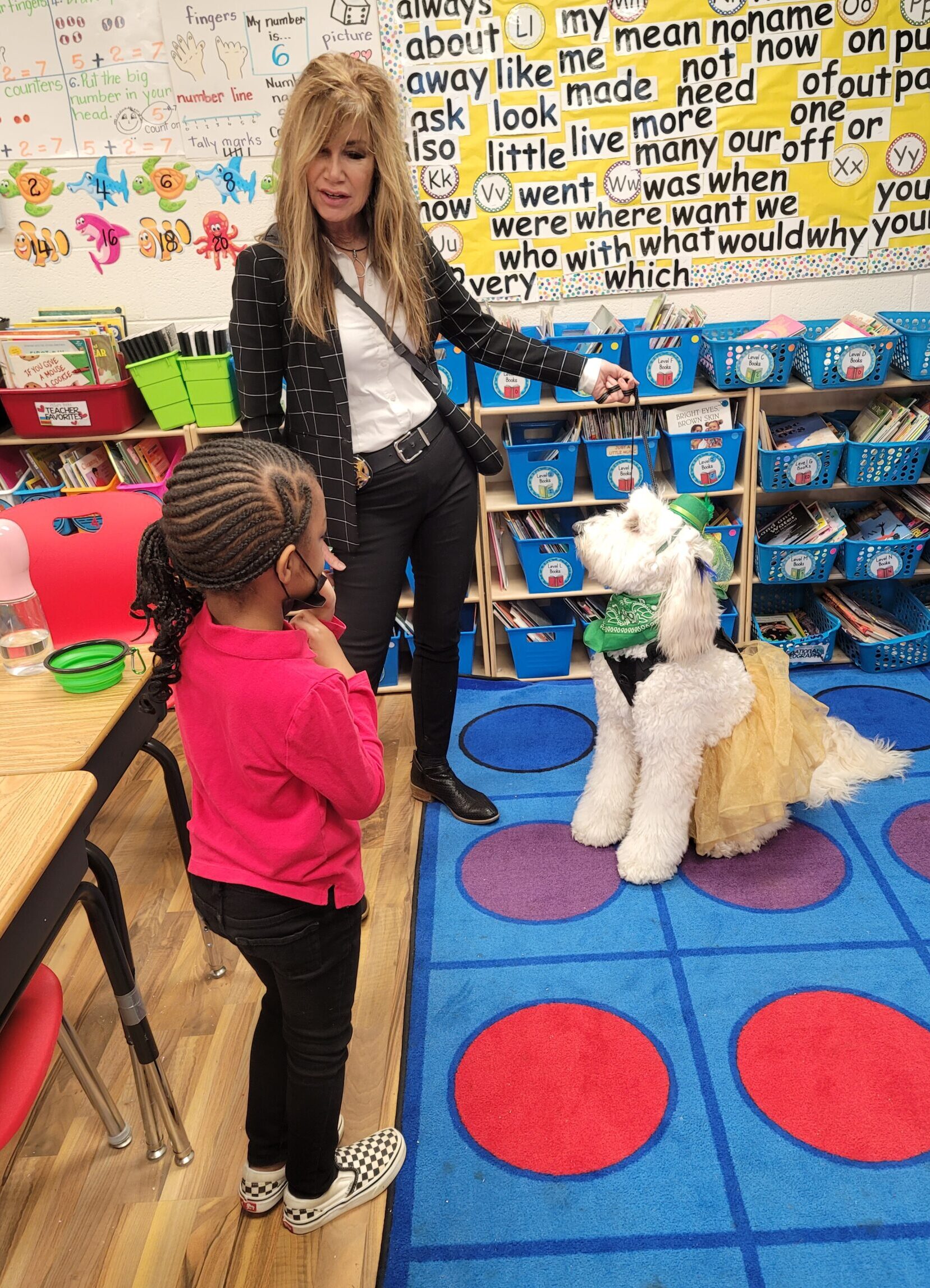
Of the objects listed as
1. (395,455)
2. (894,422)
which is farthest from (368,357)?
(894,422)

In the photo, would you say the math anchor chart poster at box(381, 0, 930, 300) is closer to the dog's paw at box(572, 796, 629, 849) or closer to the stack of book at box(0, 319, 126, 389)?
the stack of book at box(0, 319, 126, 389)

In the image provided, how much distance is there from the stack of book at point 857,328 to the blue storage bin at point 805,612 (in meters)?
0.88

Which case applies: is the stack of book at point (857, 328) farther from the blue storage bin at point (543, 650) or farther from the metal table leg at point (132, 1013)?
the metal table leg at point (132, 1013)

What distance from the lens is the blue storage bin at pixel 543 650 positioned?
317cm

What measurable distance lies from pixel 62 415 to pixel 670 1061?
247 cm

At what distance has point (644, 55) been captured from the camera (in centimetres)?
284

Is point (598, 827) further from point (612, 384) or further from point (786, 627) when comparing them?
point (786, 627)

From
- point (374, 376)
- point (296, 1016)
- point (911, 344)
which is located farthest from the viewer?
point (911, 344)

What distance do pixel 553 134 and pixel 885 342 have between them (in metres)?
1.19

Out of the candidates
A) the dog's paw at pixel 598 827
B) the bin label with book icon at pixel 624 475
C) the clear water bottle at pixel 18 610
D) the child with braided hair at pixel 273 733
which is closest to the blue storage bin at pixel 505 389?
the bin label with book icon at pixel 624 475

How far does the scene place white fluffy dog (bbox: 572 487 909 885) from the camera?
77.9 inches

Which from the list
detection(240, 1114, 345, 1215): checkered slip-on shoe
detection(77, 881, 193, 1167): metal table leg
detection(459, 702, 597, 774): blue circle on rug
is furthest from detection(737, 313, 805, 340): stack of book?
detection(240, 1114, 345, 1215): checkered slip-on shoe

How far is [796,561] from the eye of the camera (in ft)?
10.0

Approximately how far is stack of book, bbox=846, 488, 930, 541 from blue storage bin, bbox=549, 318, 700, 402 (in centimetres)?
80
